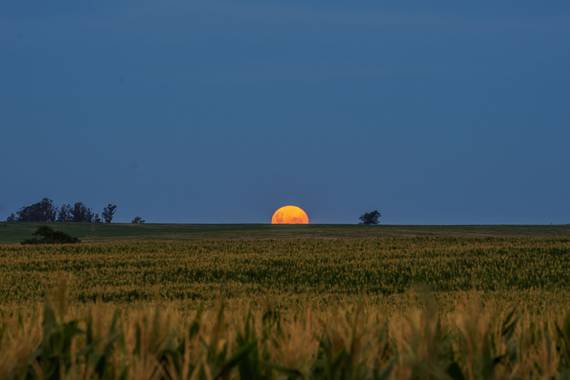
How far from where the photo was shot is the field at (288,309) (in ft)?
11.1

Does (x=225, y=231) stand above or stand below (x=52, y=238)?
above

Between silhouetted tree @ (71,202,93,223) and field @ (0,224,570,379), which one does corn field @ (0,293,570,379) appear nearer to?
field @ (0,224,570,379)

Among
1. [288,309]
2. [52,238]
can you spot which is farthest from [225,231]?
[288,309]

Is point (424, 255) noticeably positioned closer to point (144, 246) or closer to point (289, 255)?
point (289, 255)

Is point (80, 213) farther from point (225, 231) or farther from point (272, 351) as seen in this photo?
point (272, 351)

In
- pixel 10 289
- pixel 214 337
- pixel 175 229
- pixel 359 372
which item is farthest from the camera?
pixel 175 229

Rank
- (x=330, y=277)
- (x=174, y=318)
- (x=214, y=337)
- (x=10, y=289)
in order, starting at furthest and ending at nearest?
(x=330, y=277), (x=10, y=289), (x=174, y=318), (x=214, y=337)

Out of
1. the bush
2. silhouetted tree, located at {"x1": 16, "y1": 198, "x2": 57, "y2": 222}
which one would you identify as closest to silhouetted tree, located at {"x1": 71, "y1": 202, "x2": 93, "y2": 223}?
silhouetted tree, located at {"x1": 16, "y1": 198, "x2": 57, "y2": 222}

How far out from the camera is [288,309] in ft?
40.3

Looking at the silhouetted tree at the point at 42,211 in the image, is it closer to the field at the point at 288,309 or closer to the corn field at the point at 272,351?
the field at the point at 288,309

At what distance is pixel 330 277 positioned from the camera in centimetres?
2895

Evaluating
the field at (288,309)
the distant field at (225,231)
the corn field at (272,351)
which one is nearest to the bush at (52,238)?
the field at (288,309)

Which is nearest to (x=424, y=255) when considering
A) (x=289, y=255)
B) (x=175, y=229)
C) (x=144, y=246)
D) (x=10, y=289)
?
(x=289, y=255)

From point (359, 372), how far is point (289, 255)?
32132 mm
